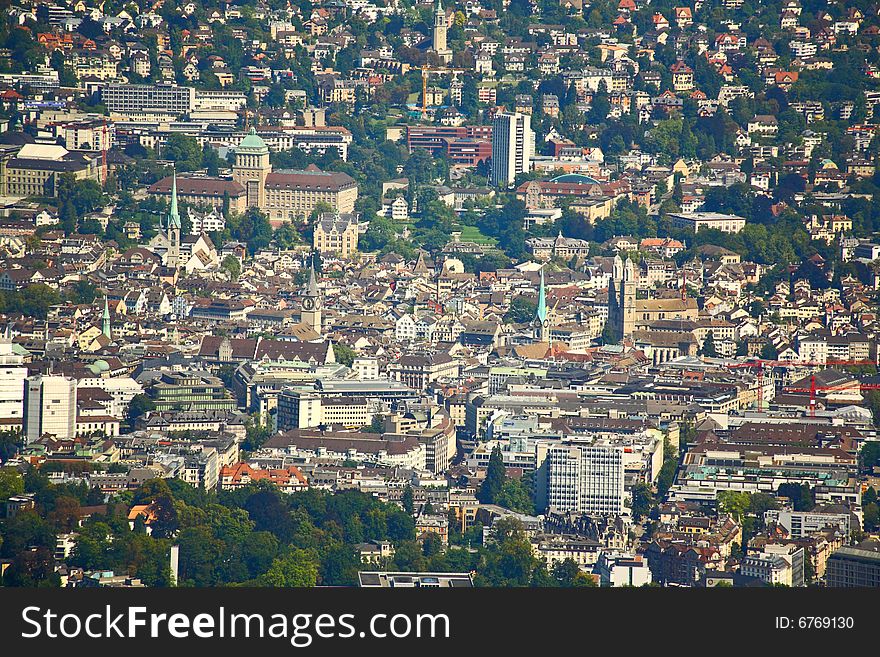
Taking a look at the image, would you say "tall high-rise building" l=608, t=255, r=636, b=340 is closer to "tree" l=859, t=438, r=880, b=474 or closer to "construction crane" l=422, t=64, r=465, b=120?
"tree" l=859, t=438, r=880, b=474

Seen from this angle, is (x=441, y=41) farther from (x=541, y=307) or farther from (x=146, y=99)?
(x=541, y=307)

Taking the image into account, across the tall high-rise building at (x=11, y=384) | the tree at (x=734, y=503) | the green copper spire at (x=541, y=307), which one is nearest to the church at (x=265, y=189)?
the green copper spire at (x=541, y=307)

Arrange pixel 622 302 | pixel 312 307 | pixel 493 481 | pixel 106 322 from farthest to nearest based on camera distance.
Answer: pixel 622 302 → pixel 312 307 → pixel 106 322 → pixel 493 481

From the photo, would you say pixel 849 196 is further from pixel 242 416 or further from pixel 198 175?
pixel 242 416

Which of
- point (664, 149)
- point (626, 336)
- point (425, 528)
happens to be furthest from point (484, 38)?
point (425, 528)

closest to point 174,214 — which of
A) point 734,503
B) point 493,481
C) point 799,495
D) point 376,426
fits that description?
point 376,426

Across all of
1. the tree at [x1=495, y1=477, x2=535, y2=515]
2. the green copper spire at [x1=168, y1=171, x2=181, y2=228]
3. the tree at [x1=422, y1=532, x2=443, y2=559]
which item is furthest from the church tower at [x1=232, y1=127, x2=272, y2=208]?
the tree at [x1=422, y1=532, x2=443, y2=559]

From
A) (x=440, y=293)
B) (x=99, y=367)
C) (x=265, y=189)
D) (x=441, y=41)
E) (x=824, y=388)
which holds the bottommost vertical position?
(x=824, y=388)
